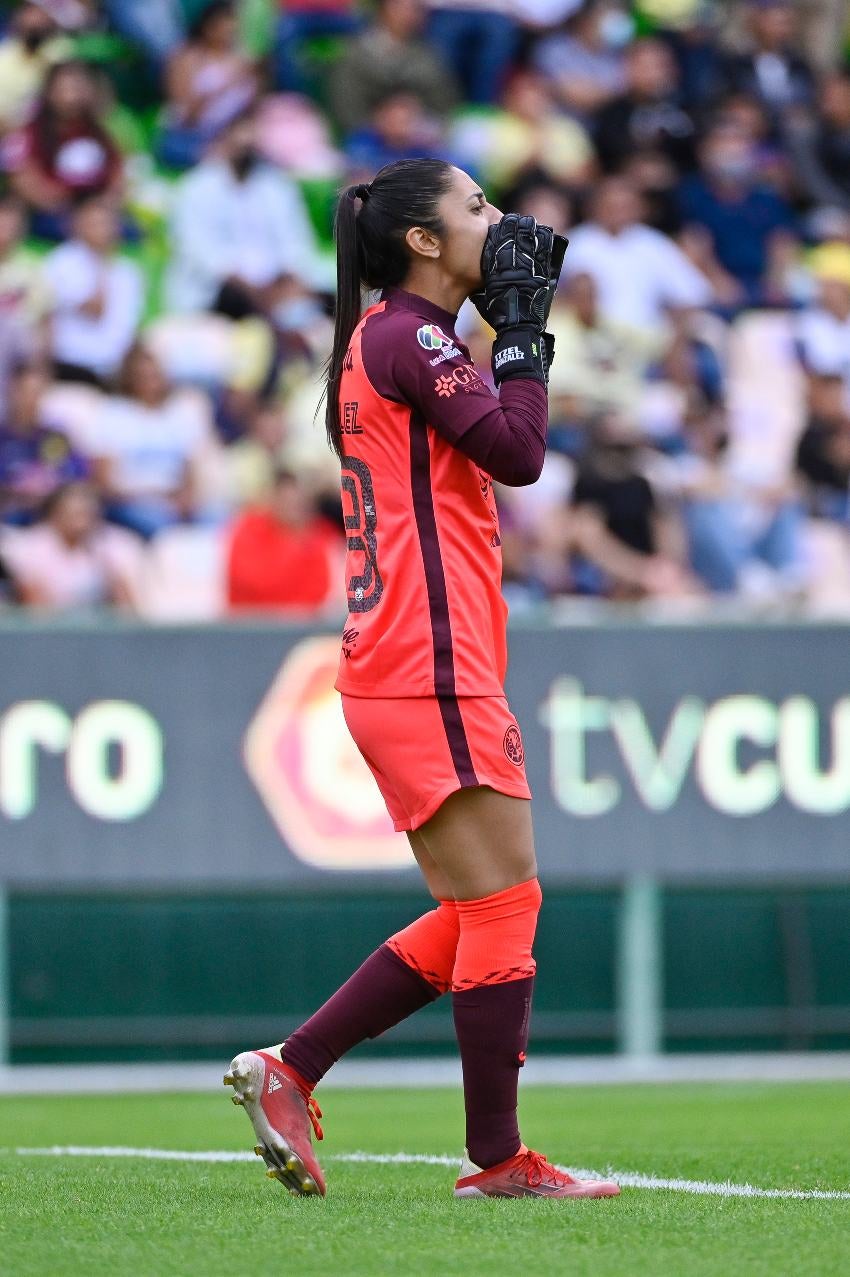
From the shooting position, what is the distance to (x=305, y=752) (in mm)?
8289

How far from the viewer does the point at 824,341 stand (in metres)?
12.6

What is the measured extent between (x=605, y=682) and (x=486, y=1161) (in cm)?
453

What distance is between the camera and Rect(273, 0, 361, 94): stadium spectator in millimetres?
13914

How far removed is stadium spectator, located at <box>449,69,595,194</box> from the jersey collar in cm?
930

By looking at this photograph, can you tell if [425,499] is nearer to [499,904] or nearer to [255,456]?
[499,904]

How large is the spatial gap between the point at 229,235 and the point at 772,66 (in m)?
4.33

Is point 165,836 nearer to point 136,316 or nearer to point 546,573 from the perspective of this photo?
point 546,573

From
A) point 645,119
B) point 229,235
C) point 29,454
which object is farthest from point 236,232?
point 645,119

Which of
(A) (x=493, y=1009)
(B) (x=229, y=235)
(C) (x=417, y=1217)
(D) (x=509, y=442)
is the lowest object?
(C) (x=417, y=1217)

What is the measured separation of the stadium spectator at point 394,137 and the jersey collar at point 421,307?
29.6 feet

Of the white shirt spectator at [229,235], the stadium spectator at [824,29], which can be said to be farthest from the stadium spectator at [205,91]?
the stadium spectator at [824,29]

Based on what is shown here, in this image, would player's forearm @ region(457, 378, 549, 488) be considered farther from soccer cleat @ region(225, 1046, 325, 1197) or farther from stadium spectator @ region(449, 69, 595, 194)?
stadium spectator @ region(449, 69, 595, 194)

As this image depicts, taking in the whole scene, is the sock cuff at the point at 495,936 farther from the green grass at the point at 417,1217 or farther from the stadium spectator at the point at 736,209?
the stadium spectator at the point at 736,209

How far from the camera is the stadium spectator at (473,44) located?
554 inches
